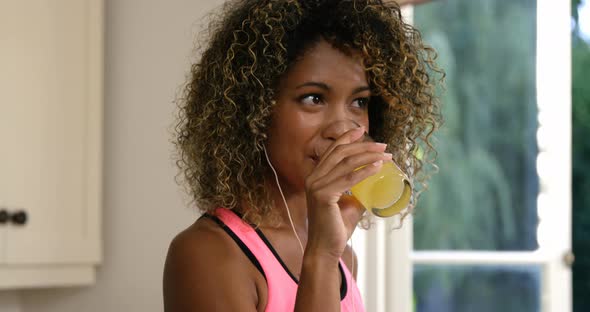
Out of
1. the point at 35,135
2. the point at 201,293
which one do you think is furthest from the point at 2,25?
the point at 201,293

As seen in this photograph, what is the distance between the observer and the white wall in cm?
199

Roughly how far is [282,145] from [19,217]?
3.34ft

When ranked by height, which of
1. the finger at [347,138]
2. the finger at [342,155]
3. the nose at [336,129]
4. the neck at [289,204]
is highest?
the nose at [336,129]

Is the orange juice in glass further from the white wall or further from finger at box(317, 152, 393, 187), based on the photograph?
the white wall

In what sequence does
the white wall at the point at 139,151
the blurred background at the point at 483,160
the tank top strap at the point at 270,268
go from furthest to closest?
the blurred background at the point at 483,160 < the white wall at the point at 139,151 < the tank top strap at the point at 270,268

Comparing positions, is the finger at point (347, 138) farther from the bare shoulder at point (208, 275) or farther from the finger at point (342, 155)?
the bare shoulder at point (208, 275)

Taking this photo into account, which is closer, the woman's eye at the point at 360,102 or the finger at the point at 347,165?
the finger at the point at 347,165

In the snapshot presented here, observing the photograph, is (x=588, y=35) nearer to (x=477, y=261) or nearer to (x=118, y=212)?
(x=477, y=261)

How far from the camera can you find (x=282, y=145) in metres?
1.06

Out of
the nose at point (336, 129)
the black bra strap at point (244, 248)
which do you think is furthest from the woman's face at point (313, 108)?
the black bra strap at point (244, 248)

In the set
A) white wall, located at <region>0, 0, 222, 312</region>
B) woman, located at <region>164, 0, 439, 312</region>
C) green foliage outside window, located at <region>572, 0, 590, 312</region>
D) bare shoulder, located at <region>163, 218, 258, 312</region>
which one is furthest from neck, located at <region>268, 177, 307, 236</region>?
green foliage outside window, located at <region>572, 0, 590, 312</region>

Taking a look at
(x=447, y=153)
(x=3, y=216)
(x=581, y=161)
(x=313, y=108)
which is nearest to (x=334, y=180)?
(x=313, y=108)

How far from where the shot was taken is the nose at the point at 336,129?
3.37 ft

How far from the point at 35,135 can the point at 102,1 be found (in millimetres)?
399
